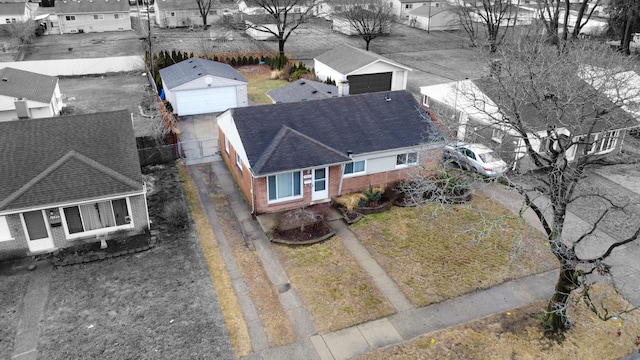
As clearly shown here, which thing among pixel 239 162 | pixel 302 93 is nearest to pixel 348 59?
pixel 302 93

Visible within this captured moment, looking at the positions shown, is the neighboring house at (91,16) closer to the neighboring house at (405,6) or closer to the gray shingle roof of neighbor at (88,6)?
the gray shingle roof of neighbor at (88,6)

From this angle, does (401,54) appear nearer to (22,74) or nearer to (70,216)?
(22,74)

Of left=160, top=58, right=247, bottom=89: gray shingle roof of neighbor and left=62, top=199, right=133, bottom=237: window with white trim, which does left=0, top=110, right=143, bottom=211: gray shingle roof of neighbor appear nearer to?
left=62, top=199, right=133, bottom=237: window with white trim

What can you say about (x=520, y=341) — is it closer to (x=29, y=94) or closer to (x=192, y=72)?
(x=192, y=72)

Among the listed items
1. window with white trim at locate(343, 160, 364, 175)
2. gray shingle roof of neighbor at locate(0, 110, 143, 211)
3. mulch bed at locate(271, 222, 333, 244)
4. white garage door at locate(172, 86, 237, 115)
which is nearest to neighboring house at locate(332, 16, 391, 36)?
white garage door at locate(172, 86, 237, 115)

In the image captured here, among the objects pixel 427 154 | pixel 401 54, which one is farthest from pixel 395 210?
pixel 401 54

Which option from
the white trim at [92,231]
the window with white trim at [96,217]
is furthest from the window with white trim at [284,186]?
the window with white trim at [96,217]
